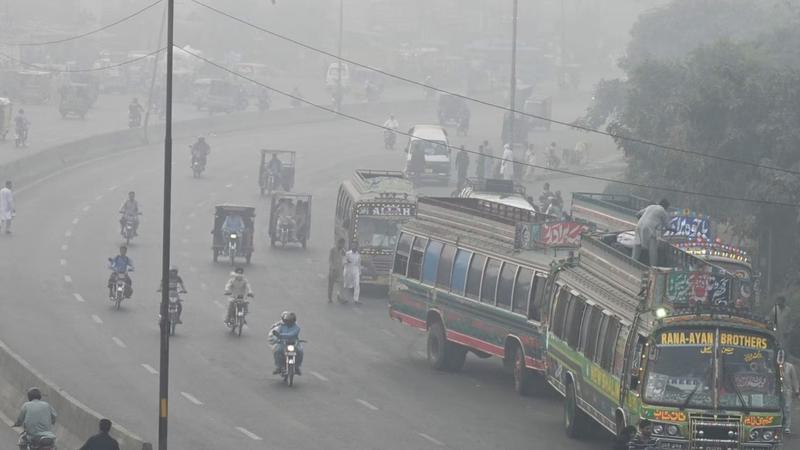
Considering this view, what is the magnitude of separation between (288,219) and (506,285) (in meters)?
18.5

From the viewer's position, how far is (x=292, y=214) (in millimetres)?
48781

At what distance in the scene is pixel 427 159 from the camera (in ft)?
220

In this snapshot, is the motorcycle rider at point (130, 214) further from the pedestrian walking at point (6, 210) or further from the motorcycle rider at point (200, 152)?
the motorcycle rider at point (200, 152)

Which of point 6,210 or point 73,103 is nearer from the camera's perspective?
point 6,210

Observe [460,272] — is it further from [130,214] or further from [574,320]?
[130,214]

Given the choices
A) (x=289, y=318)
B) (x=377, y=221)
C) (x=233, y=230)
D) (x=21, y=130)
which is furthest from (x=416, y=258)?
(x=21, y=130)

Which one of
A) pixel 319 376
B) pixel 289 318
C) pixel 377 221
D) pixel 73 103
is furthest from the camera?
pixel 73 103

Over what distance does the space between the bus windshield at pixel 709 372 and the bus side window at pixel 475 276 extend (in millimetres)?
9470

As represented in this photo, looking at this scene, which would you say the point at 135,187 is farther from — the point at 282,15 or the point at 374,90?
the point at 282,15

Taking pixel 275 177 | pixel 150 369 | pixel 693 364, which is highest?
pixel 693 364

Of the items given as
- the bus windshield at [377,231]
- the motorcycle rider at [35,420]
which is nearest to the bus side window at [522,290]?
the motorcycle rider at [35,420]

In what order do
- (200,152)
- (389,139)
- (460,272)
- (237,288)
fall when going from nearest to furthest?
(460,272) < (237,288) < (200,152) < (389,139)

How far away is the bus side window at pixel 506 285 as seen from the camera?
30.3 m

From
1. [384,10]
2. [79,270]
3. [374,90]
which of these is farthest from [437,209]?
[384,10]
